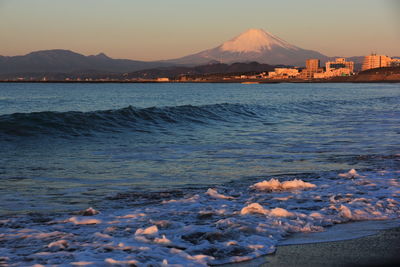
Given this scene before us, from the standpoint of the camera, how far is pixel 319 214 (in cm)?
548

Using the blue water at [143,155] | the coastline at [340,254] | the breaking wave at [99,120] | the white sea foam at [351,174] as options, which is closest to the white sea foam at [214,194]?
the blue water at [143,155]

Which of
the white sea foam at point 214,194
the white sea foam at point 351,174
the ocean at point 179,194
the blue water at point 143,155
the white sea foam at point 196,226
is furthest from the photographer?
the white sea foam at point 351,174

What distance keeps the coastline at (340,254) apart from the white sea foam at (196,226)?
167 millimetres

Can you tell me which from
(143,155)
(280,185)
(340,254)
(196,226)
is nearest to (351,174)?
(280,185)

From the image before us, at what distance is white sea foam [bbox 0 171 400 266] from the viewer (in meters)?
4.08

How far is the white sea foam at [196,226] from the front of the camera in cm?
408

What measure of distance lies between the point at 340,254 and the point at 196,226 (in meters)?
1.46

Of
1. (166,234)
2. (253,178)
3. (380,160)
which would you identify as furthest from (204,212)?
(380,160)

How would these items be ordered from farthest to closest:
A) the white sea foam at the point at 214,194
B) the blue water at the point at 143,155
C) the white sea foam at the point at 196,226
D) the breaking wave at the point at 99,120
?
the breaking wave at the point at 99,120 → the blue water at the point at 143,155 → the white sea foam at the point at 214,194 → the white sea foam at the point at 196,226

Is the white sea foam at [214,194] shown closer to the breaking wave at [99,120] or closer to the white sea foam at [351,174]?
the white sea foam at [351,174]

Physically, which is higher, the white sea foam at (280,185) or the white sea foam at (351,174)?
the white sea foam at (280,185)

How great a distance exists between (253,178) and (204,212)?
7.75 ft

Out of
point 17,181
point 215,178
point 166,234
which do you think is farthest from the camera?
point 215,178

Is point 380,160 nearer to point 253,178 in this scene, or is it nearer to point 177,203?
point 253,178
